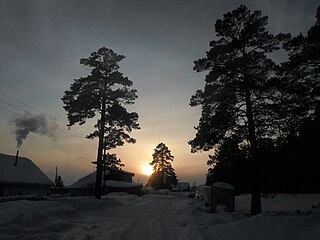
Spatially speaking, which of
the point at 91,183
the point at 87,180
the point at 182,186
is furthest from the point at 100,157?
the point at 182,186

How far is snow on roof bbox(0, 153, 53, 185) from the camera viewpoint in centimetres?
3611

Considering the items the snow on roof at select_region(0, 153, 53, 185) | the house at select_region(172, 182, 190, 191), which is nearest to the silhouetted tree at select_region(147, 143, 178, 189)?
the house at select_region(172, 182, 190, 191)

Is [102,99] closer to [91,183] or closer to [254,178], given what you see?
[254,178]

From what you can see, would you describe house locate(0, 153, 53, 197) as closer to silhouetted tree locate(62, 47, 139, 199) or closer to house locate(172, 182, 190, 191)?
silhouetted tree locate(62, 47, 139, 199)

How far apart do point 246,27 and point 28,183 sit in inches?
1291

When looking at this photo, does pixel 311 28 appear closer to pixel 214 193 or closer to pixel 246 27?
pixel 246 27

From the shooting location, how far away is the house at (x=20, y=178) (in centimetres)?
3547

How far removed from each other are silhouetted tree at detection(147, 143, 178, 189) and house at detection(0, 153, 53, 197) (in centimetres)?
5381

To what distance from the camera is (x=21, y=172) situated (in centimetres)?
3922

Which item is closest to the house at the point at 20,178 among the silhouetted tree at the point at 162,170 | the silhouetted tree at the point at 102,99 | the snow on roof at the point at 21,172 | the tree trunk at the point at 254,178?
the snow on roof at the point at 21,172

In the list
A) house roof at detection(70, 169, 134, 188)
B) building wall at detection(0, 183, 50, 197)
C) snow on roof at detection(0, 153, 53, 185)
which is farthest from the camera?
house roof at detection(70, 169, 134, 188)

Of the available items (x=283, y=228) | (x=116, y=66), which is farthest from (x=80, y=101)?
(x=283, y=228)

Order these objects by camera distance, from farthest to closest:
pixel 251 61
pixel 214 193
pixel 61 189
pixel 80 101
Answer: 1. pixel 61 189
2. pixel 80 101
3. pixel 214 193
4. pixel 251 61

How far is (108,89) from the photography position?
29953 mm
